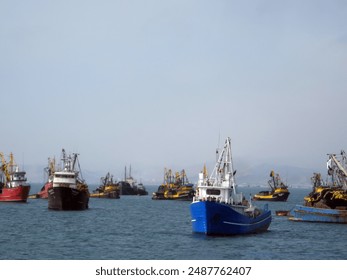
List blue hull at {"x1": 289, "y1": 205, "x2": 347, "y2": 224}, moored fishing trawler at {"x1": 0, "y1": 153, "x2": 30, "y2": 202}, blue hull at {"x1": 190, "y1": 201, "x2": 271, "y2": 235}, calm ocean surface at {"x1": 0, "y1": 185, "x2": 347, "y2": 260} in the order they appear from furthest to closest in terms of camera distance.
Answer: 1. moored fishing trawler at {"x1": 0, "y1": 153, "x2": 30, "y2": 202}
2. blue hull at {"x1": 289, "y1": 205, "x2": 347, "y2": 224}
3. blue hull at {"x1": 190, "y1": 201, "x2": 271, "y2": 235}
4. calm ocean surface at {"x1": 0, "y1": 185, "x2": 347, "y2": 260}

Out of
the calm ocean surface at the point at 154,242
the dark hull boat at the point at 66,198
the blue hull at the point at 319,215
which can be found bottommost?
the calm ocean surface at the point at 154,242

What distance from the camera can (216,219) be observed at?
61719mm

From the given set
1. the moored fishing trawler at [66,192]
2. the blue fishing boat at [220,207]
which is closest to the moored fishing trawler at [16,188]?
the moored fishing trawler at [66,192]

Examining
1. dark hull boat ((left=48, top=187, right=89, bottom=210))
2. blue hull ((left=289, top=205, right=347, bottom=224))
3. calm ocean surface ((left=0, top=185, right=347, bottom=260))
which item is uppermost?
dark hull boat ((left=48, top=187, right=89, bottom=210))

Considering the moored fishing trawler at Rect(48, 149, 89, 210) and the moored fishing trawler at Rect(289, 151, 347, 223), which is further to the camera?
the moored fishing trawler at Rect(48, 149, 89, 210)

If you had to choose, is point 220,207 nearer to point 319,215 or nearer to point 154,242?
point 154,242

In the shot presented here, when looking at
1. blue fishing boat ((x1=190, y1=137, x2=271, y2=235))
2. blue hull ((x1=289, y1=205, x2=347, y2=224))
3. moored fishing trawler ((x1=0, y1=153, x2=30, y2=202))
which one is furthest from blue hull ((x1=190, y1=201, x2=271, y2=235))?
moored fishing trawler ((x1=0, y1=153, x2=30, y2=202))

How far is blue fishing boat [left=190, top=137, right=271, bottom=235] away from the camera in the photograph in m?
61.3

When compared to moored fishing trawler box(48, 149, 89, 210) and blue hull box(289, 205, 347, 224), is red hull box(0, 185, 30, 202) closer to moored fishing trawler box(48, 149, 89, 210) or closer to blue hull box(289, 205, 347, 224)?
moored fishing trawler box(48, 149, 89, 210)

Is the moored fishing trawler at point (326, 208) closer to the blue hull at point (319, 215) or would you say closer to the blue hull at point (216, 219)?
the blue hull at point (319, 215)

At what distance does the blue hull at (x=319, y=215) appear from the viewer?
87838 millimetres
